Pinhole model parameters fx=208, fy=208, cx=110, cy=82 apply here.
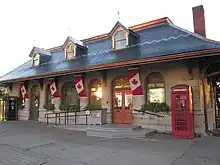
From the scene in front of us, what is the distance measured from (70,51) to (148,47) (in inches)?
287

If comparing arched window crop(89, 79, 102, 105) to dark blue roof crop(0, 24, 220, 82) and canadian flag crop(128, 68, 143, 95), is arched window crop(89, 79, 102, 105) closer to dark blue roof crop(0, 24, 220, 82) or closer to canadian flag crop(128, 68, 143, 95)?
dark blue roof crop(0, 24, 220, 82)

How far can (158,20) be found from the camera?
14539 mm

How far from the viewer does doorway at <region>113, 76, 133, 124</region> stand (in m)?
12.6

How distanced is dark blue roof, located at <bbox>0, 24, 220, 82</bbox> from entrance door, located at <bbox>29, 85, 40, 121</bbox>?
1.97m

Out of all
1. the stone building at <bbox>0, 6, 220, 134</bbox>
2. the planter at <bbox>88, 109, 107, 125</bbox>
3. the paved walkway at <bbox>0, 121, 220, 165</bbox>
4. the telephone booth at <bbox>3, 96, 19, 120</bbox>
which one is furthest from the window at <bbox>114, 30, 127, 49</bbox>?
the telephone booth at <bbox>3, 96, 19, 120</bbox>

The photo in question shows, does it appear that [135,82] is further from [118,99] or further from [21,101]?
[21,101]

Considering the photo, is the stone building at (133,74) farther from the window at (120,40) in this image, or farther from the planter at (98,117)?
the planter at (98,117)

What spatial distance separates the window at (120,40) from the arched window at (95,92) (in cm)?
287

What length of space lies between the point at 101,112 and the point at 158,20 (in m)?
7.53

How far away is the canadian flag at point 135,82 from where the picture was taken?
1170 cm

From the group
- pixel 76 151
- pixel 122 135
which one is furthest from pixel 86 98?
pixel 76 151

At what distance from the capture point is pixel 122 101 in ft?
42.4

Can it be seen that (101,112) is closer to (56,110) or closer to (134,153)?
(56,110)

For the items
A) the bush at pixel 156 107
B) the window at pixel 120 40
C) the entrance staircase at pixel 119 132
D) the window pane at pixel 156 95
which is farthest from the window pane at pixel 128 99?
the window at pixel 120 40
